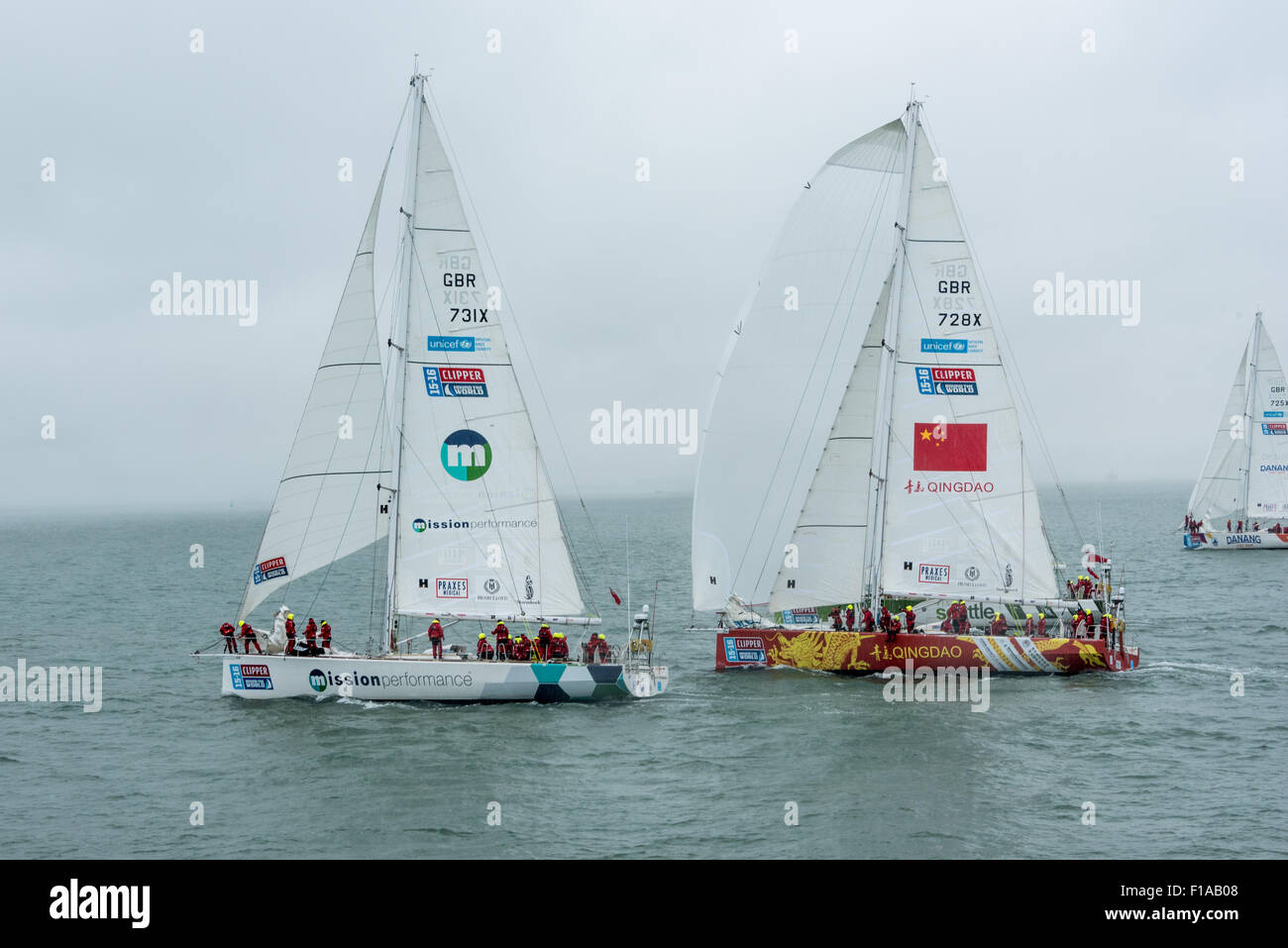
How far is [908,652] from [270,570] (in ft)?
55.8

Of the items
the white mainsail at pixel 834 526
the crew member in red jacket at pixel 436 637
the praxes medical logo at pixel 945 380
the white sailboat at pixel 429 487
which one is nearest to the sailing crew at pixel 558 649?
the white sailboat at pixel 429 487

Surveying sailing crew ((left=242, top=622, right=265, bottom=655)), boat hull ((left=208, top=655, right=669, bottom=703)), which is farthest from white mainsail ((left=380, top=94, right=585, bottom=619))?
sailing crew ((left=242, top=622, right=265, bottom=655))

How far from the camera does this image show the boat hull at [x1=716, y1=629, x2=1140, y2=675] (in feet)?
105

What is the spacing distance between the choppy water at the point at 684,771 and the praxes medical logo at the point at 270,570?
3279mm

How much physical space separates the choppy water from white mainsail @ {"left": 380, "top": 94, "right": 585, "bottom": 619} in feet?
10.3

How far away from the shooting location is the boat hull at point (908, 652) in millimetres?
32156

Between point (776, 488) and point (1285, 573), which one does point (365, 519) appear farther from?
point (1285, 573)

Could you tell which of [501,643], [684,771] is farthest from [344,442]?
[684,771]

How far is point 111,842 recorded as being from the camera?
68.6 feet

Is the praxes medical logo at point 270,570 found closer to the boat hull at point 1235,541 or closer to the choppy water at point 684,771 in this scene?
the choppy water at point 684,771

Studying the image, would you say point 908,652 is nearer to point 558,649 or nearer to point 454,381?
point 558,649

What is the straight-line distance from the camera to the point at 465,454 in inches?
1194

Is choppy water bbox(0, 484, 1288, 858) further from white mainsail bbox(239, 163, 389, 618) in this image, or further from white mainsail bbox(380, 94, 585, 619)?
white mainsail bbox(239, 163, 389, 618)
